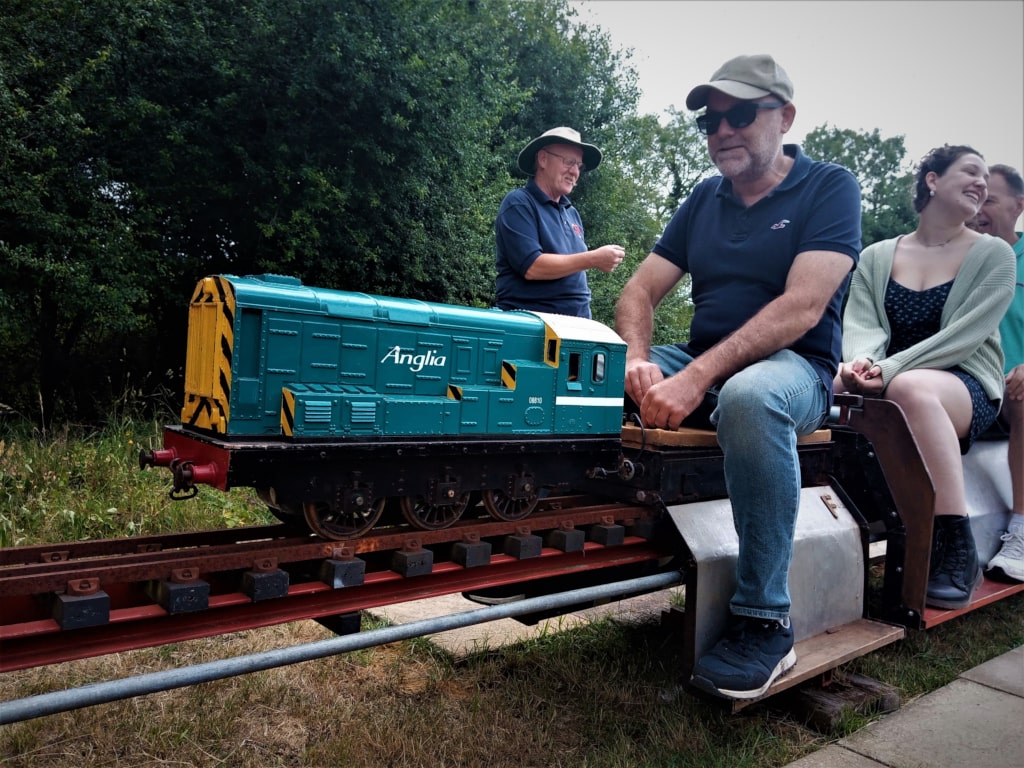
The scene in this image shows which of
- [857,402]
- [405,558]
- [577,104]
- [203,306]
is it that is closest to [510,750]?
[405,558]

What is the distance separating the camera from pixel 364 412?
290cm

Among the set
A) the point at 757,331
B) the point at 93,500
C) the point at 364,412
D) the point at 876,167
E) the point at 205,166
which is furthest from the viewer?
the point at 876,167

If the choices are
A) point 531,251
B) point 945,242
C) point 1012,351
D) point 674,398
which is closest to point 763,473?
point 674,398

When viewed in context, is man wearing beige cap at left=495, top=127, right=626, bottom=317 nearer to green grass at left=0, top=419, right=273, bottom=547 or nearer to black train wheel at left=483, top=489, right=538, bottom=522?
black train wheel at left=483, top=489, right=538, bottom=522

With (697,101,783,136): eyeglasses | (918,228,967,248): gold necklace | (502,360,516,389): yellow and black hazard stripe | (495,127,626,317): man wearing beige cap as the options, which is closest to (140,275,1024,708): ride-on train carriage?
(502,360,516,389): yellow and black hazard stripe

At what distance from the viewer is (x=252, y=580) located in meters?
2.32

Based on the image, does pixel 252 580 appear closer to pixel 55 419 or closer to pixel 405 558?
pixel 405 558

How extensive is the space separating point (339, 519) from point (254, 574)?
646 mm

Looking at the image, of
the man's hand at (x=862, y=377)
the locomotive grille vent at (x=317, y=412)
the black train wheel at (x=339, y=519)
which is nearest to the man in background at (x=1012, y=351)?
the man's hand at (x=862, y=377)

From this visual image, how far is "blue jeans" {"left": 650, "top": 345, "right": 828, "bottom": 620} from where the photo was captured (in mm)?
2779

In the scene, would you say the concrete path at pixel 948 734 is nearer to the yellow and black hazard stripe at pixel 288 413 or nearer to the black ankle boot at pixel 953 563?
the black ankle boot at pixel 953 563

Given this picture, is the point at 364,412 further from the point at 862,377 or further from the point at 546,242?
the point at 862,377

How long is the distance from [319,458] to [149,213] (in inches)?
363

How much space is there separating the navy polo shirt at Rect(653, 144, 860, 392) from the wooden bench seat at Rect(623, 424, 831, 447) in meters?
0.42
